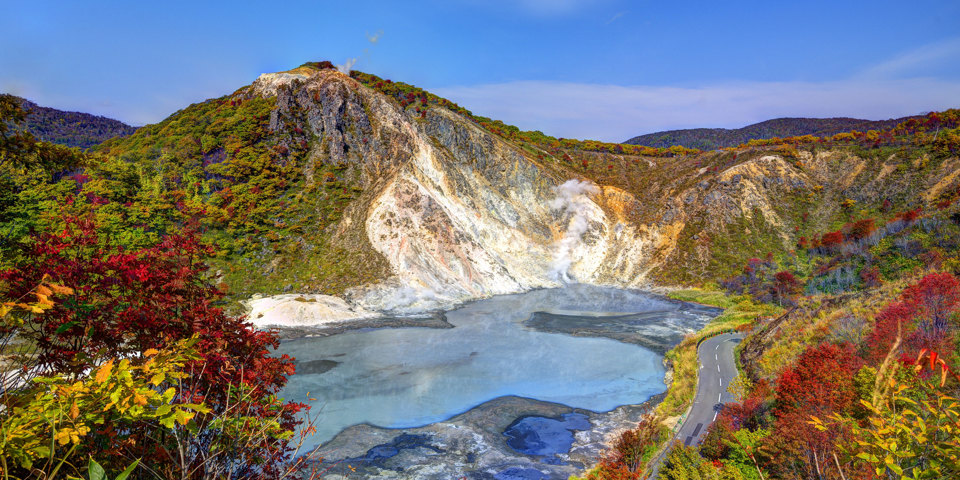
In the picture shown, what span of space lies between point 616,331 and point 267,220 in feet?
A: 157

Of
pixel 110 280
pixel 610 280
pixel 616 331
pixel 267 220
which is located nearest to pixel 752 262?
pixel 610 280

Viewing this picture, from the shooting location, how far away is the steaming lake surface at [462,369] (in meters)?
27.1

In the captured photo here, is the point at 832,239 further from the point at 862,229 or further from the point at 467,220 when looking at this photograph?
the point at 467,220

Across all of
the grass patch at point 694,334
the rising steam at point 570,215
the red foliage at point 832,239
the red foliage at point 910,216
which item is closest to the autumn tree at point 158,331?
the grass patch at point 694,334

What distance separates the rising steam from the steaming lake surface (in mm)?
22200

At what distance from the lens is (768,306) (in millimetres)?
51188

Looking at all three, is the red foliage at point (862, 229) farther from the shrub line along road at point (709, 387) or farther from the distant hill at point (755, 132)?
the distant hill at point (755, 132)

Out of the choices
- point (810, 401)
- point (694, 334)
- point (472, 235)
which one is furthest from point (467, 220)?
point (810, 401)

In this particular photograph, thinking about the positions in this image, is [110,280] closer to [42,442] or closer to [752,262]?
[42,442]

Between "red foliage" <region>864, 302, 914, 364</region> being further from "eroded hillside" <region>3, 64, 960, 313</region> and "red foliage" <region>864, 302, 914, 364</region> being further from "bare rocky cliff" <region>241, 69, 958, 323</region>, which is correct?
"bare rocky cliff" <region>241, 69, 958, 323</region>

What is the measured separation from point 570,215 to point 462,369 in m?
50.6

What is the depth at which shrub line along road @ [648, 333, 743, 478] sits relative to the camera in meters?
21.7

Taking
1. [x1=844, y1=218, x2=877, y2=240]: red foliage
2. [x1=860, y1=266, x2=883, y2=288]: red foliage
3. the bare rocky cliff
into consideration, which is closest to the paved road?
[x1=860, y1=266, x2=883, y2=288]: red foliage

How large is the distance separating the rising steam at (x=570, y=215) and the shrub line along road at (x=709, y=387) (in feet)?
109
